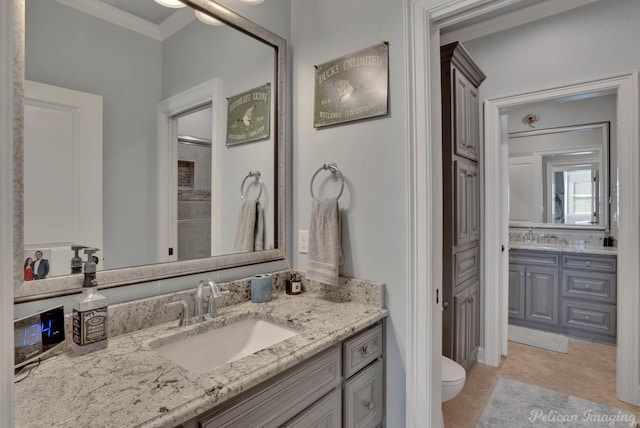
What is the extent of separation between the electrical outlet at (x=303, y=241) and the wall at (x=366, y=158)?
29 millimetres

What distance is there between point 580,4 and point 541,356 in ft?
9.42

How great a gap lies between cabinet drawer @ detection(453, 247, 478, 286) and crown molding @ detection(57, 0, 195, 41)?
83.4 inches

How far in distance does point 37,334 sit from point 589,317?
4108 mm

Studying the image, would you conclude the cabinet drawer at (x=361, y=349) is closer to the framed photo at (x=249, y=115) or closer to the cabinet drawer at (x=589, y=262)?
the framed photo at (x=249, y=115)

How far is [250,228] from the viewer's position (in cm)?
163

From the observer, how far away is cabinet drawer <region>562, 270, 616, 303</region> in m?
2.99

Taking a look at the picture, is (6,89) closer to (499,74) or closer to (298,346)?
(298,346)

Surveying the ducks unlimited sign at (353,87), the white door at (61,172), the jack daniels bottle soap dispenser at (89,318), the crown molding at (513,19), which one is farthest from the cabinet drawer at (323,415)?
the crown molding at (513,19)

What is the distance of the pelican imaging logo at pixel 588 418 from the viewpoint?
6.47 feet

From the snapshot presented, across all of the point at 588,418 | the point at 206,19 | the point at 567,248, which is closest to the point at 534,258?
the point at 567,248

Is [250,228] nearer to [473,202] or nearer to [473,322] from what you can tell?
[473,202]

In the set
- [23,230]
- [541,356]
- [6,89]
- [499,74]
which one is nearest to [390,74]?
[6,89]

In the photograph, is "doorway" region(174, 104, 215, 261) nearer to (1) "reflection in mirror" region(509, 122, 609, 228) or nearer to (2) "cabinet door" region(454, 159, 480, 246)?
(2) "cabinet door" region(454, 159, 480, 246)

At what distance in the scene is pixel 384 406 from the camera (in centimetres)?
142
